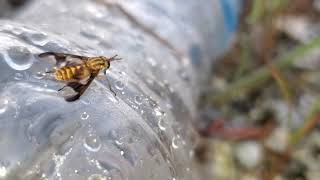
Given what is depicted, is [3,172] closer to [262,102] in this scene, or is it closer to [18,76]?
[18,76]

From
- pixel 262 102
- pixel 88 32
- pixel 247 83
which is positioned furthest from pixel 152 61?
pixel 262 102

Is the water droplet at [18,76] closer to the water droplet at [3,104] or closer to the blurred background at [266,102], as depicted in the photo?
the water droplet at [3,104]

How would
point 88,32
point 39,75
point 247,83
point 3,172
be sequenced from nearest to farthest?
point 3,172 < point 39,75 < point 88,32 < point 247,83

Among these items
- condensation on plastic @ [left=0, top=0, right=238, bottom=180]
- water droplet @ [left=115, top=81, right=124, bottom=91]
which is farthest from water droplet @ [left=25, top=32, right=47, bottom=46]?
water droplet @ [left=115, top=81, right=124, bottom=91]

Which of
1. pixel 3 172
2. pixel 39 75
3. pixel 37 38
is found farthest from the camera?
pixel 37 38

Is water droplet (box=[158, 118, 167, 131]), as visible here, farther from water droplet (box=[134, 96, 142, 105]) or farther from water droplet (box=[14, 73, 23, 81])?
water droplet (box=[14, 73, 23, 81])

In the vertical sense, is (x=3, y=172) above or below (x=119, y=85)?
below

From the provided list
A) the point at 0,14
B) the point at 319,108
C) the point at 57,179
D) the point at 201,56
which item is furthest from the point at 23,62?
the point at 0,14

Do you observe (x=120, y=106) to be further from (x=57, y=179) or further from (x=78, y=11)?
(x=78, y=11)
